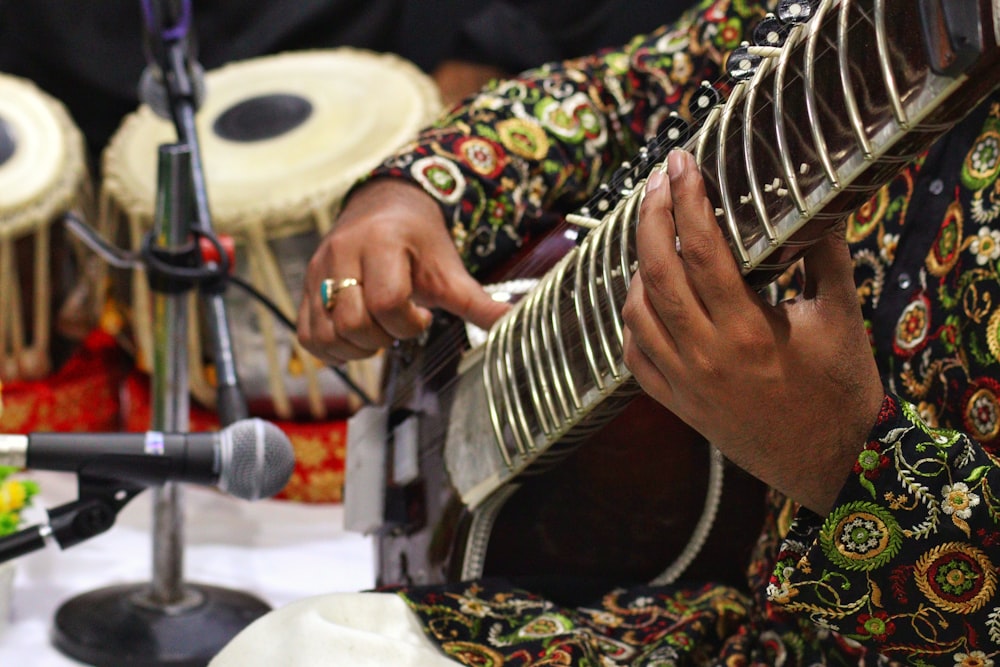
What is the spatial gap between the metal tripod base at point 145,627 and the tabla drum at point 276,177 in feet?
2.08

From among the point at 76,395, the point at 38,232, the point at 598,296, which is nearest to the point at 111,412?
the point at 76,395

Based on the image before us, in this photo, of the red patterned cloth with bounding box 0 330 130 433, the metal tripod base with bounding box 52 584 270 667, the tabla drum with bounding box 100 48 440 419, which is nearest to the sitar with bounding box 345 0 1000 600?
the metal tripod base with bounding box 52 584 270 667

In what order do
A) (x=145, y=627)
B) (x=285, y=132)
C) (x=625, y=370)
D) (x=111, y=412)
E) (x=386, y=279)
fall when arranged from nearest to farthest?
(x=625, y=370) → (x=386, y=279) → (x=145, y=627) → (x=285, y=132) → (x=111, y=412)

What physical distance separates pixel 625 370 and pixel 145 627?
3.36 ft

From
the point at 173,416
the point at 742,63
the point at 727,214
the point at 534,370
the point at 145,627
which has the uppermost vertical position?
the point at 742,63

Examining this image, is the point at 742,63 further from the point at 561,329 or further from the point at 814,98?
the point at 561,329

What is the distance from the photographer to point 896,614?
32.6 inches

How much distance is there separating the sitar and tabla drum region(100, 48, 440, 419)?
29.7 inches

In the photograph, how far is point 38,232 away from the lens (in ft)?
7.98

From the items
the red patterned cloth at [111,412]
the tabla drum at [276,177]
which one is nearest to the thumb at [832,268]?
the tabla drum at [276,177]

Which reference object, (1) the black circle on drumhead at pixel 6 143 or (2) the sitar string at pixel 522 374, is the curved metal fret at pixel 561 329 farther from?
(1) the black circle on drumhead at pixel 6 143

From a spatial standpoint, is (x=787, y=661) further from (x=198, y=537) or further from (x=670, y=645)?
(x=198, y=537)

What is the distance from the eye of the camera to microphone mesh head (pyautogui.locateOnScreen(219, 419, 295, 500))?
1140 millimetres

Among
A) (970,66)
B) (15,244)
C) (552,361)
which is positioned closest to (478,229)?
(552,361)
